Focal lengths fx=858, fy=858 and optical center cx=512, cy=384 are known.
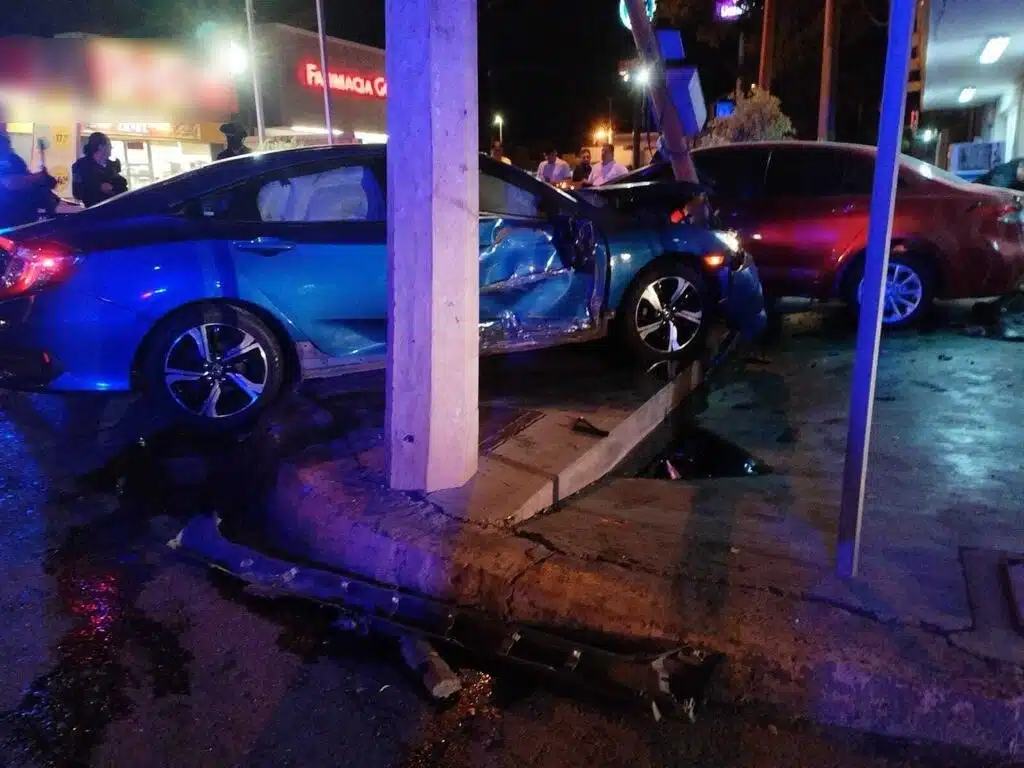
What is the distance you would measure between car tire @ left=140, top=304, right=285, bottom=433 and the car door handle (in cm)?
32

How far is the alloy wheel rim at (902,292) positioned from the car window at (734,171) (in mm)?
1375

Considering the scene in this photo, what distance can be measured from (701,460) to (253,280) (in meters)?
2.61

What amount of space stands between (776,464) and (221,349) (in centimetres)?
297

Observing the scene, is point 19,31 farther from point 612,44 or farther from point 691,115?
point 612,44

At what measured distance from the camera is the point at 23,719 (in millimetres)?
2463

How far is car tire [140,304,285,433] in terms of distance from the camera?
14.6 ft

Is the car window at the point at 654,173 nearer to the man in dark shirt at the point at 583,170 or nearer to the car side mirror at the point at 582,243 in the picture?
the car side mirror at the point at 582,243

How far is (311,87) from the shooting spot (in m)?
21.3

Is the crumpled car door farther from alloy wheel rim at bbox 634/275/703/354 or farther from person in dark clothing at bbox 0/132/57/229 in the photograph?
person in dark clothing at bbox 0/132/57/229

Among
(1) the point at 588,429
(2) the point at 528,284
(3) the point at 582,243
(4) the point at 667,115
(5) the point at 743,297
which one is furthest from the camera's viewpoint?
(4) the point at 667,115

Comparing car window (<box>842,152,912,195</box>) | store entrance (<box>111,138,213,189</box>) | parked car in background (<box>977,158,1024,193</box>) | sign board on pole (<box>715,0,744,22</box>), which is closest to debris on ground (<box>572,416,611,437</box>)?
car window (<box>842,152,912,195</box>)

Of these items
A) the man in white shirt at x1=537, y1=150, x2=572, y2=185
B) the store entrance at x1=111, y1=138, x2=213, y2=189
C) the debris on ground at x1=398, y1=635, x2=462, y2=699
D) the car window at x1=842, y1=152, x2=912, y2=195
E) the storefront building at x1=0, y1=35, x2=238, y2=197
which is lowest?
the debris on ground at x1=398, y1=635, x2=462, y2=699

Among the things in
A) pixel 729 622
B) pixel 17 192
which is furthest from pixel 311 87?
pixel 729 622

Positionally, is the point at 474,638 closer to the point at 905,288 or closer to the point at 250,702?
the point at 250,702
